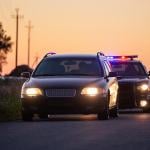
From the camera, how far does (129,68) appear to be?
28.9 meters

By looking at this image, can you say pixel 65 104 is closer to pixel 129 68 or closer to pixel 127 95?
pixel 127 95

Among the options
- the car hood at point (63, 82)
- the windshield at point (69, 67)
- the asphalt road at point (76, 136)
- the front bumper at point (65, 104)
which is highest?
the windshield at point (69, 67)

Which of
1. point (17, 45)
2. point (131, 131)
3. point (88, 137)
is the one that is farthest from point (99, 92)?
point (17, 45)

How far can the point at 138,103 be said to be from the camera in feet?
91.1

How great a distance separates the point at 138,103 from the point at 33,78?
6287 millimetres

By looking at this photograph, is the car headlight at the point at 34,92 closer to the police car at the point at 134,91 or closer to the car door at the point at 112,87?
the car door at the point at 112,87

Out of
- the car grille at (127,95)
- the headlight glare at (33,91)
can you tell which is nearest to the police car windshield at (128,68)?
the car grille at (127,95)

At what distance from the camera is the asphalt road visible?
559 inches

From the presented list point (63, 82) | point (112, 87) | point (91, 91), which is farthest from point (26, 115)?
point (112, 87)

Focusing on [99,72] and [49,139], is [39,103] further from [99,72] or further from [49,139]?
[49,139]

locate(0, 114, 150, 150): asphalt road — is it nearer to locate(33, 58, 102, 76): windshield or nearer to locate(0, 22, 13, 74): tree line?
locate(33, 58, 102, 76): windshield

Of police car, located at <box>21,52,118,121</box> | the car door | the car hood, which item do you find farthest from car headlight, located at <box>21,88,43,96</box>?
the car door

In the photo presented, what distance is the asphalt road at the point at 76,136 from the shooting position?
46.5ft

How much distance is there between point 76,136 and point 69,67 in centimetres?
675
